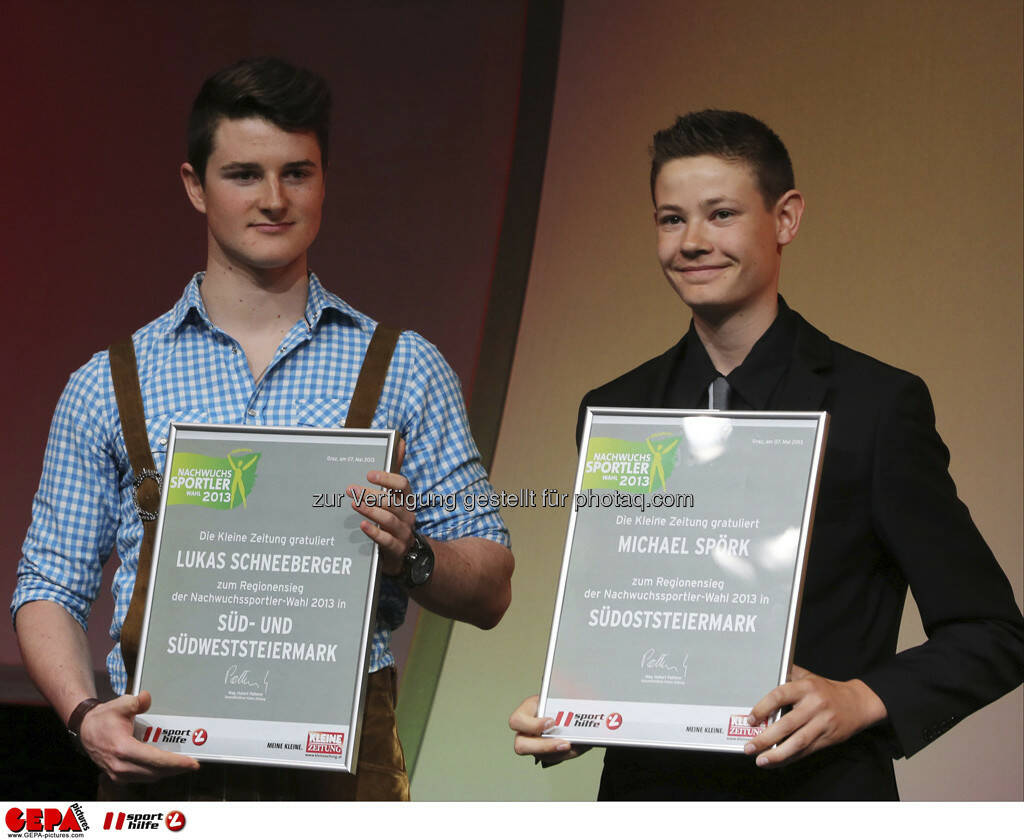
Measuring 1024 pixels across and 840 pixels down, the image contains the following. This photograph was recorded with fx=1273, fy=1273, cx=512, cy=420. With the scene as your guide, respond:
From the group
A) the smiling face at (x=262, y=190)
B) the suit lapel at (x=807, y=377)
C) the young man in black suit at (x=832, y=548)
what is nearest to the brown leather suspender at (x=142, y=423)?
A: the smiling face at (x=262, y=190)

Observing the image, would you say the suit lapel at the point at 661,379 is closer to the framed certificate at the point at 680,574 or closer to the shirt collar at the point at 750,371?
the shirt collar at the point at 750,371

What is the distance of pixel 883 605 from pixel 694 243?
0.62 meters

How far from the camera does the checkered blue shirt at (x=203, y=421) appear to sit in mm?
2055

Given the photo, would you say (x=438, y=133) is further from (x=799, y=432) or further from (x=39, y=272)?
(x=799, y=432)

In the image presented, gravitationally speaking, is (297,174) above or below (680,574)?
above

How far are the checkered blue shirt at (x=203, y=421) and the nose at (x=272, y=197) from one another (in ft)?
0.62

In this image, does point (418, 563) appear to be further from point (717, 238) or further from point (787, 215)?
point (787, 215)

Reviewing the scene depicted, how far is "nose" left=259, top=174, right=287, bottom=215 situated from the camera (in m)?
2.07

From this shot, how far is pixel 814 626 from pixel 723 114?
84 centimetres

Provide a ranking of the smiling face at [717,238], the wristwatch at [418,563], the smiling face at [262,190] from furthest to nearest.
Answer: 1. the smiling face at [262,190]
2. the smiling face at [717,238]
3. the wristwatch at [418,563]

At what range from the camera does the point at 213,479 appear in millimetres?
1938

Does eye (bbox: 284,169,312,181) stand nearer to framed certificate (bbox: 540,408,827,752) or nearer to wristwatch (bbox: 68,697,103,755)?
framed certificate (bbox: 540,408,827,752)
